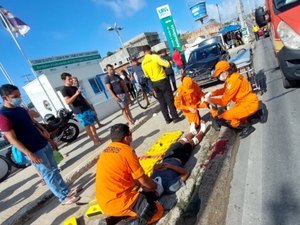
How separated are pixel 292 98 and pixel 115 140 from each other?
13.2 ft

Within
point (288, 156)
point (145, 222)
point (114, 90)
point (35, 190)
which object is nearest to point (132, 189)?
point (145, 222)

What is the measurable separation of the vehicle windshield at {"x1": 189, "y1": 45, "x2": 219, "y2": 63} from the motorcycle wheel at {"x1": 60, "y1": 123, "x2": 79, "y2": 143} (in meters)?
5.72

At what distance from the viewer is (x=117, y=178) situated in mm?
2662

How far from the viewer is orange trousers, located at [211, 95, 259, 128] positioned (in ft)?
13.9

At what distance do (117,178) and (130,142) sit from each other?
1.63 feet

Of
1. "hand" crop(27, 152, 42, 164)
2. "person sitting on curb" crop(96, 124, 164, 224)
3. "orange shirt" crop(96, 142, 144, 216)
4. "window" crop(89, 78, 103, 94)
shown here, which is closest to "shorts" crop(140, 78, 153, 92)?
"window" crop(89, 78, 103, 94)

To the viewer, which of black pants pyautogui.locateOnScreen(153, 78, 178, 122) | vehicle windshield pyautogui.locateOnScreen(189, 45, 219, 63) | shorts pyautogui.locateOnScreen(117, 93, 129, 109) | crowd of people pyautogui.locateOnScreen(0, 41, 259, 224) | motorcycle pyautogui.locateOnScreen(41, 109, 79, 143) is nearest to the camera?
crowd of people pyautogui.locateOnScreen(0, 41, 259, 224)

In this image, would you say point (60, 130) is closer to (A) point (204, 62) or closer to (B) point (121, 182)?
(A) point (204, 62)

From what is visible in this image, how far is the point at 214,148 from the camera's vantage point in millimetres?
4082

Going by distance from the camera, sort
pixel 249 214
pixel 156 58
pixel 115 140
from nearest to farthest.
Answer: pixel 249 214 < pixel 115 140 < pixel 156 58

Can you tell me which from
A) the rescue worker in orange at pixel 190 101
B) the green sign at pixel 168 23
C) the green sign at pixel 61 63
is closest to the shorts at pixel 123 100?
the rescue worker in orange at pixel 190 101

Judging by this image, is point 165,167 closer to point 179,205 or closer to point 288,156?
point 179,205

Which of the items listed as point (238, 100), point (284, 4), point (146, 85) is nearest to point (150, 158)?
point (238, 100)

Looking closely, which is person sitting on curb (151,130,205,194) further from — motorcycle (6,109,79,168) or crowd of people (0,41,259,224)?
motorcycle (6,109,79,168)
